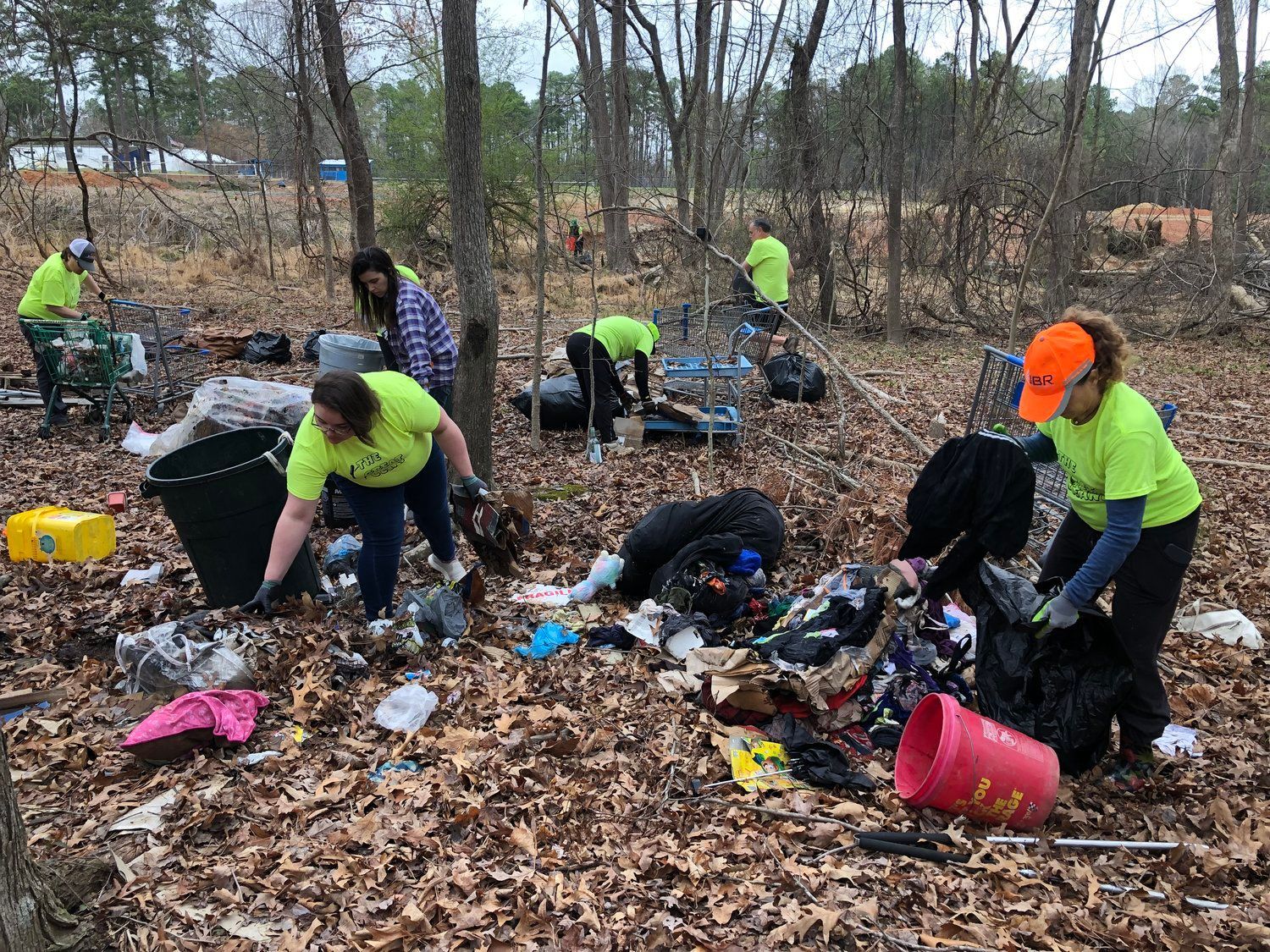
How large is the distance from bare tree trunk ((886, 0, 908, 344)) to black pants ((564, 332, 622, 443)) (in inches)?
269

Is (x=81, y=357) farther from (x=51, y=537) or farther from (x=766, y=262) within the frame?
(x=766, y=262)

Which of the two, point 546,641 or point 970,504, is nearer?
point 970,504

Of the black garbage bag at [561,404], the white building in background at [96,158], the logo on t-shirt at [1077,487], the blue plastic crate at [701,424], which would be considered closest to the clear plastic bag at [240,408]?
the black garbage bag at [561,404]

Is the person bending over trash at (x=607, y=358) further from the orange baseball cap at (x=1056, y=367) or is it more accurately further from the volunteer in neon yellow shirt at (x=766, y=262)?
the orange baseball cap at (x=1056, y=367)

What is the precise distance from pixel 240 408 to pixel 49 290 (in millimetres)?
3270

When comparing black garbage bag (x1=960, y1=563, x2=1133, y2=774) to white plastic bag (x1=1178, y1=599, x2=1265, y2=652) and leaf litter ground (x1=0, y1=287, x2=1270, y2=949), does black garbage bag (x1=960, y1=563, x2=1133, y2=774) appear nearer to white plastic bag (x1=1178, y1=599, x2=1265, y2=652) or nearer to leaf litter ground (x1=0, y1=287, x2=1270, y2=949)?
leaf litter ground (x1=0, y1=287, x2=1270, y2=949)

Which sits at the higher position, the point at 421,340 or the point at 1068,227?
the point at 1068,227

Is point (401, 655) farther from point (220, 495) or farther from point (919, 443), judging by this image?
point (919, 443)

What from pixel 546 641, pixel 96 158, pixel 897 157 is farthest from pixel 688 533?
pixel 96 158

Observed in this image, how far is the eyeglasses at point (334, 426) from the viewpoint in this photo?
360 centimetres

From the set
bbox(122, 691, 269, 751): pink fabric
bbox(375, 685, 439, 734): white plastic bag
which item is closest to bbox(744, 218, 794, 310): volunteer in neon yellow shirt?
bbox(375, 685, 439, 734): white plastic bag

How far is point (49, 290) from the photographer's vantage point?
780 centimetres

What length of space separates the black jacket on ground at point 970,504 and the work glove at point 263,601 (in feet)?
9.53

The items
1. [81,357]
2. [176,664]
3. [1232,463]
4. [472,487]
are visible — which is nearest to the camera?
[176,664]
